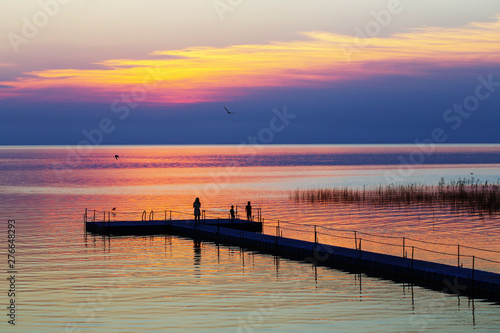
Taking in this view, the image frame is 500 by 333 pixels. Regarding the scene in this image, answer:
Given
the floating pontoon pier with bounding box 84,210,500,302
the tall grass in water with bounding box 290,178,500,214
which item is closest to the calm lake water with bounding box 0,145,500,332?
the floating pontoon pier with bounding box 84,210,500,302

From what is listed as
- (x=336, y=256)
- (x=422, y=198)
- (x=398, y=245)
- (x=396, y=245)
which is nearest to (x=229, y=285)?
(x=336, y=256)

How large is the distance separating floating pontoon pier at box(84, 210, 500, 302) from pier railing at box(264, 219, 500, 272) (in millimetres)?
764

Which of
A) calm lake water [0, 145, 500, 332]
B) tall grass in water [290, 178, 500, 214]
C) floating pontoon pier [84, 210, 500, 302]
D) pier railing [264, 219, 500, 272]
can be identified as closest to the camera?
calm lake water [0, 145, 500, 332]

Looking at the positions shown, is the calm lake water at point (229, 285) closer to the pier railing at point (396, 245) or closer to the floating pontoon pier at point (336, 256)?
the pier railing at point (396, 245)

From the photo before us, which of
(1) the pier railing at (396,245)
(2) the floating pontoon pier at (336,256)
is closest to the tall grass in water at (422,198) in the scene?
(1) the pier railing at (396,245)

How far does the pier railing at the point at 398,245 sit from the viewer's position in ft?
110

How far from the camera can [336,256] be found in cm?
3244

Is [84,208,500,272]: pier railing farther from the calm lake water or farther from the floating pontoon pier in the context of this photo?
the floating pontoon pier

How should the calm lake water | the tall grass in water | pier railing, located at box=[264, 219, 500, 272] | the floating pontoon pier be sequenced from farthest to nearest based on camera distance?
the tall grass in water, pier railing, located at box=[264, 219, 500, 272], the floating pontoon pier, the calm lake water

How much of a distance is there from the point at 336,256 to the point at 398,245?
24.5 feet

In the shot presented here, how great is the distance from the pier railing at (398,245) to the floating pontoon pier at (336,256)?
0.76 m

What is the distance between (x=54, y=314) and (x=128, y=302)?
9.39 ft

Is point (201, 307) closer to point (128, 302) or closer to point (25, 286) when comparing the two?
point (128, 302)

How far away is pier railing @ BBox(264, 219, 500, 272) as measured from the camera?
33500 mm
